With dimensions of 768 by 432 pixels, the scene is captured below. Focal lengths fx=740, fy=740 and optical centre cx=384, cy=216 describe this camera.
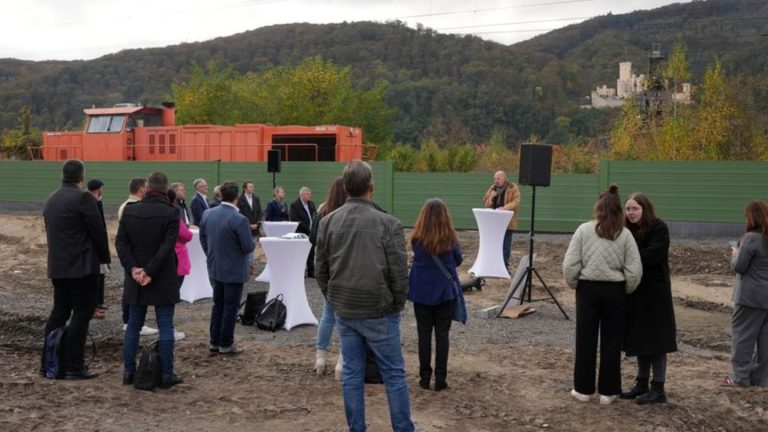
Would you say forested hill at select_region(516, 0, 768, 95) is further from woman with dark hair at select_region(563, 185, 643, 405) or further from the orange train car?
woman with dark hair at select_region(563, 185, 643, 405)

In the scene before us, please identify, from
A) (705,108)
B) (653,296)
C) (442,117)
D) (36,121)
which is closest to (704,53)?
(442,117)

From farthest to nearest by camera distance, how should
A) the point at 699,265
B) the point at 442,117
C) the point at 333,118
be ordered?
1. the point at 442,117
2. the point at 333,118
3. the point at 699,265

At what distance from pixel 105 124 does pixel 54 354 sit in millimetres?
21543

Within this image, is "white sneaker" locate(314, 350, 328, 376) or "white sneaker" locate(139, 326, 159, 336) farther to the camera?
"white sneaker" locate(139, 326, 159, 336)

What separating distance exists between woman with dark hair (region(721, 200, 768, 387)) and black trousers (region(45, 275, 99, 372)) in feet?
18.3

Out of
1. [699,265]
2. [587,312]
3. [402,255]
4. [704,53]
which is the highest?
[704,53]

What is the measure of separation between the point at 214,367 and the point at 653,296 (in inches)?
156

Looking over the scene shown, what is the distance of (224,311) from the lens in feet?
23.7

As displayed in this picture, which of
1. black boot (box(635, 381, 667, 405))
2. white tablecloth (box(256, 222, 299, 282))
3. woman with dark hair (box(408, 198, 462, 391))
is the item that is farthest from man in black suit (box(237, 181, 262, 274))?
black boot (box(635, 381, 667, 405))

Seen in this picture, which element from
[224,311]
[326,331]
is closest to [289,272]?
[224,311]

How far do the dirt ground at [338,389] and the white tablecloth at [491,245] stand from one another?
1.95 metres

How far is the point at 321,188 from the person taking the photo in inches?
868

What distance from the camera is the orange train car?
78.3ft

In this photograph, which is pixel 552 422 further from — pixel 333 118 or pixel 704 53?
pixel 704 53
